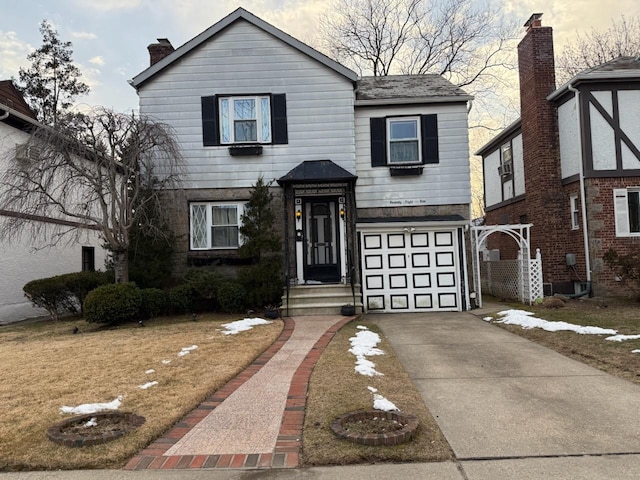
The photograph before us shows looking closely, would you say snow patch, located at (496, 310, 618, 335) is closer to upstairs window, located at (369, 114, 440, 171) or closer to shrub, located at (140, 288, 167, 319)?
upstairs window, located at (369, 114, 440, 171)

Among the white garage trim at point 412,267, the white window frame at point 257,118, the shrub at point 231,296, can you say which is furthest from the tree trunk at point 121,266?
the white garage trim at point 412,267

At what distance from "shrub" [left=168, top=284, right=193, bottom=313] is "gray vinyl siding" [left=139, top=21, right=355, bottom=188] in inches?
120

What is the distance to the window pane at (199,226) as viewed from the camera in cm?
1355

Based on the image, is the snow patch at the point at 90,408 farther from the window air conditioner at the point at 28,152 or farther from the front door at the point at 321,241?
the front door at the point at 321,241

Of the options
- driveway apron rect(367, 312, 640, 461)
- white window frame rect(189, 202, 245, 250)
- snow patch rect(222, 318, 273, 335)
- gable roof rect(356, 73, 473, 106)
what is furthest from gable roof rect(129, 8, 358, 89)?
driveway apron rect(367, 312, 640, 461)

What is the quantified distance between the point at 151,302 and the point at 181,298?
73cm

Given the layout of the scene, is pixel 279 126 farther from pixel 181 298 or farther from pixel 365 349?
pixel 365 349

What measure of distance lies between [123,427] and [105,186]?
8870 mm

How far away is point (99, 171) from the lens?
11359mm

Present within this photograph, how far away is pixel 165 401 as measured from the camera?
522 cm

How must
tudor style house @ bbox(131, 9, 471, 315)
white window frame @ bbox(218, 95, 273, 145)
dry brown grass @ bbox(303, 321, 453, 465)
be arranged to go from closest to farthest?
1. dry brown grass @ bbox(303, 321, 453, 465)
2. tudor style house @ bbox(131, 9, 471, 315)
3. white window frame @ bbox(218, 95, 273, 145)

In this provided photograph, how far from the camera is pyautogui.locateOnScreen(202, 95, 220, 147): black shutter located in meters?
13.5

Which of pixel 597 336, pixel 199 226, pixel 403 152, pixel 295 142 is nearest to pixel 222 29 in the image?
pixel 295 142

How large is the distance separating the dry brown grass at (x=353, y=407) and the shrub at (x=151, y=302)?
18.6ft
